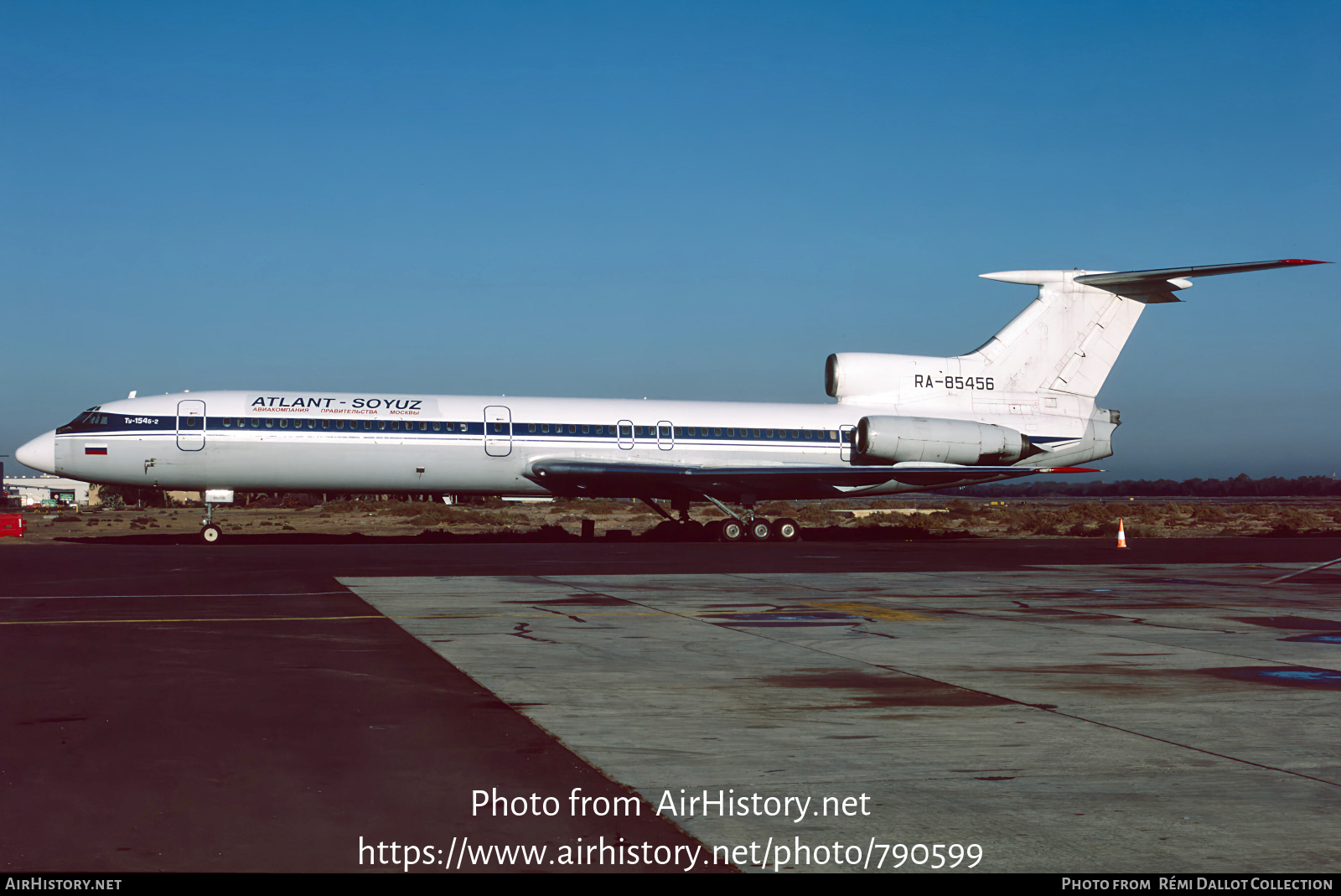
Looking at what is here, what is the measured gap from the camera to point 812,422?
32.5 meters

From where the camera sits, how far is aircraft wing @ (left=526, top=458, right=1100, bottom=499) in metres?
29.6

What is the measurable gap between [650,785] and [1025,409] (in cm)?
2979

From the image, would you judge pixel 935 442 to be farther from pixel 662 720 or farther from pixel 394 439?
pixel 662 720

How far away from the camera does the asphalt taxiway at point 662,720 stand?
4.86 m

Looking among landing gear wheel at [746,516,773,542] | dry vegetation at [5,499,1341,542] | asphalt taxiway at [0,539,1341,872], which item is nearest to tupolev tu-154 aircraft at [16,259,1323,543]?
landing gear wheel at [746,516,773,542]

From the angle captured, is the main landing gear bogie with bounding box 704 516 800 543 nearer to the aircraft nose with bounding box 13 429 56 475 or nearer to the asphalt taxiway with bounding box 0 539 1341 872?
the asphalt taxiway with bounding box 0 539 1341 872

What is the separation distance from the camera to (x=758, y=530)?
104ft

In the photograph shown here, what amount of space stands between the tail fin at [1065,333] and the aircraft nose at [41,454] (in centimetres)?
2474

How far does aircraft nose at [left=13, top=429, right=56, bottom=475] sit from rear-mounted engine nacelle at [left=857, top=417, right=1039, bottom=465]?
20.9 m

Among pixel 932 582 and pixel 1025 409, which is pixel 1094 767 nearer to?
pixel 932 582

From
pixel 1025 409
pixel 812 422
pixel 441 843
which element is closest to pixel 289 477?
pixel 812 422

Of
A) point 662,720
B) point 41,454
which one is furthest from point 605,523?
point 662,720

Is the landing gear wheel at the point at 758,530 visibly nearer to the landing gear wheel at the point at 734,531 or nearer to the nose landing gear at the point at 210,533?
the landing gear wheel at the point at 734,531

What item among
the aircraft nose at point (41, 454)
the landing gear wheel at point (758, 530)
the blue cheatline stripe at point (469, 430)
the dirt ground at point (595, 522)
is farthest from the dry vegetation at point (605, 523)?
the aircraft nose at point (41, 454)
